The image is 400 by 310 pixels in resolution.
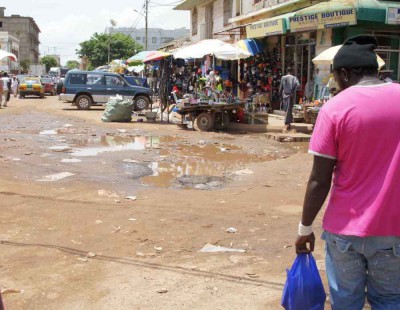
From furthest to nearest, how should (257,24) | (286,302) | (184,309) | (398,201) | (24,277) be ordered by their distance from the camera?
(257,24) < (24,277) < (184,309) < (286,302) < (398,201)

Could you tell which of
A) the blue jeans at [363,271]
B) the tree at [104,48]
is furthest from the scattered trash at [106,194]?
the tree at [104,48]

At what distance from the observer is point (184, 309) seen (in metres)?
3.74

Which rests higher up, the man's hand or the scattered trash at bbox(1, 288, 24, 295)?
the man's hand

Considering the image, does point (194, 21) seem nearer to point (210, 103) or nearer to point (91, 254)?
point (210, 103)

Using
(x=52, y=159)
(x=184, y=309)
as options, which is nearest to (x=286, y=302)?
(x=184, y=309)

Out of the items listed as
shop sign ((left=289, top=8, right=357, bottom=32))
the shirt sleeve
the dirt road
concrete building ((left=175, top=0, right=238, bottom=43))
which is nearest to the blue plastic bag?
the shirt sleeve

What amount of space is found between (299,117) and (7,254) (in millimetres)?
13286

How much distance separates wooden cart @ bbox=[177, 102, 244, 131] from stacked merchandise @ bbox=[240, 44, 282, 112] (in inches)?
209

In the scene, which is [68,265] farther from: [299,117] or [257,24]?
[257,24]

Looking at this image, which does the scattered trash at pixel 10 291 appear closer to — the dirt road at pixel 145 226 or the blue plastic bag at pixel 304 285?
the dirt road at pixel 145 226

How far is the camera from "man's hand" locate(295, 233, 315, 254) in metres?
2.63

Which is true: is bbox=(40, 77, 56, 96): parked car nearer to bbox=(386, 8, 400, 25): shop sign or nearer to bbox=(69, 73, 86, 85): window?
bbox=(69, 73, 86, 85): window

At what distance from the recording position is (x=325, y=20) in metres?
15.2

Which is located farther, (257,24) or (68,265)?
(257,24)
